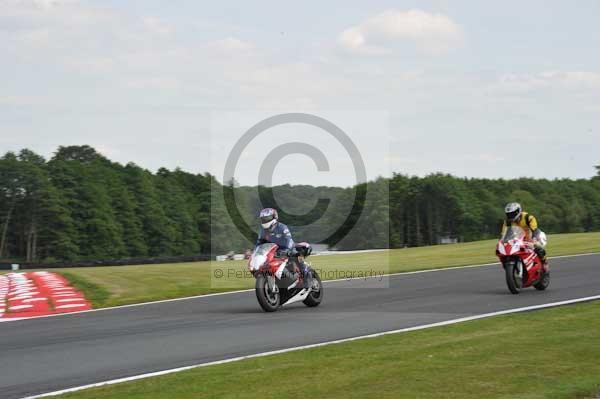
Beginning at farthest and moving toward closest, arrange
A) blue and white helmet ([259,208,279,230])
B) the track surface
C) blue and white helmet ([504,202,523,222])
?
blue and white helmet ([504,202,523,222])
blue and white helmet ([259,208,279,230])
the track surface

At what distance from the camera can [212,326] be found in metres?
13.0

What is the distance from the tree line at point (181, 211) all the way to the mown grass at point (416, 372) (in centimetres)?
6170

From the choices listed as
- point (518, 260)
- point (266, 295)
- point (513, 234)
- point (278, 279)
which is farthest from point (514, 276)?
point (266, 295)

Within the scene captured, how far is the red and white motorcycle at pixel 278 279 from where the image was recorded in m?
14.7

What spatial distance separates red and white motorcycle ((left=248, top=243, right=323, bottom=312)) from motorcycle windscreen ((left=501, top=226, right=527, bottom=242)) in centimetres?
399

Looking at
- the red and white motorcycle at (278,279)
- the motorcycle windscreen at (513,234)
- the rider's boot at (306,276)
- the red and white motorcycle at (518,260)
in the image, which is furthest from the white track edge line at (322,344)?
the rider's boot at (306,276)

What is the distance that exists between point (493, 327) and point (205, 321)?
5089 mm

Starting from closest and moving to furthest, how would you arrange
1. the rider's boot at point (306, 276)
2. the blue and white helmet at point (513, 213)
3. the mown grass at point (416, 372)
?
the mown grass at point (416, 372), the rider's boot at point (306, 276), the blue and white helmet at point (513, 213)

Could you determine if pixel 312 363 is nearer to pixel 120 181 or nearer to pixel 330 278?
pixel 330 278

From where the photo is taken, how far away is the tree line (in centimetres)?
9219

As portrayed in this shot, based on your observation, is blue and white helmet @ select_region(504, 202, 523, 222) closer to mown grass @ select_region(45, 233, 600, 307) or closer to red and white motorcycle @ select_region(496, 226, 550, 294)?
red and white motorcycle @ select_region(496, 226, 550, 294)

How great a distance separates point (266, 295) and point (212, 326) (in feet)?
6.75

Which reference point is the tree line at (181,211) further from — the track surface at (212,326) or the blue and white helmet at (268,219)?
the blue and white helmet at (268,219)

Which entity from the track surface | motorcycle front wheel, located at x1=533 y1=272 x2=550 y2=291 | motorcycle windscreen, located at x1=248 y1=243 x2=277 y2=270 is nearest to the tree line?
the track surface
